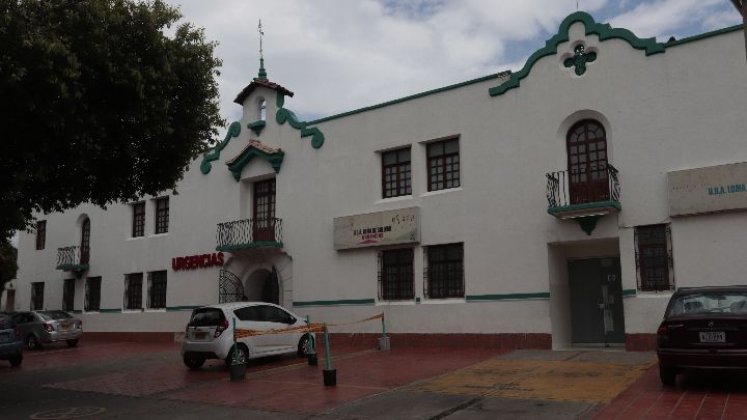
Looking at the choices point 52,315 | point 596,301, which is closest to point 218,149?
point 52,315

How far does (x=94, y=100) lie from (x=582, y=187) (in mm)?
11069

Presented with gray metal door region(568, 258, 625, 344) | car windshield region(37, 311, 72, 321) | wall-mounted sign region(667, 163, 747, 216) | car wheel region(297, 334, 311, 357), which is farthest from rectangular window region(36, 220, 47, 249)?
wall-mounted sign region(667, 163, 747, 216)

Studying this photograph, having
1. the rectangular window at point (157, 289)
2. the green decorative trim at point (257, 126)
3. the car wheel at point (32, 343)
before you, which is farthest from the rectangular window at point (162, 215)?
the car wheel at point (32, 343)

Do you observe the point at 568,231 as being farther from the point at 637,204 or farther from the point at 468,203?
the point at 468,203

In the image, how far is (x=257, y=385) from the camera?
13.0 meters

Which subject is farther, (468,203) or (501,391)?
(468,203)

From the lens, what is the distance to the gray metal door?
17.0 m

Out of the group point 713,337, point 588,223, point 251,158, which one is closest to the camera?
point 713,337

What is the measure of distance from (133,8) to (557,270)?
1151 cm

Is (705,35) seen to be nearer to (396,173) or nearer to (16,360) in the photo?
(396,173)

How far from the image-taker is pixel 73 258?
28.6 m

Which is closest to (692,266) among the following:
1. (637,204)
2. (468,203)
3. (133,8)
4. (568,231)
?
(637,204)

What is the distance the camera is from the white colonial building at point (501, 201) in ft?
49.3

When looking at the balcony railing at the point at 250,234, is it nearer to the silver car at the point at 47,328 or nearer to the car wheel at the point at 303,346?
the car wheel at the point at 303,346
